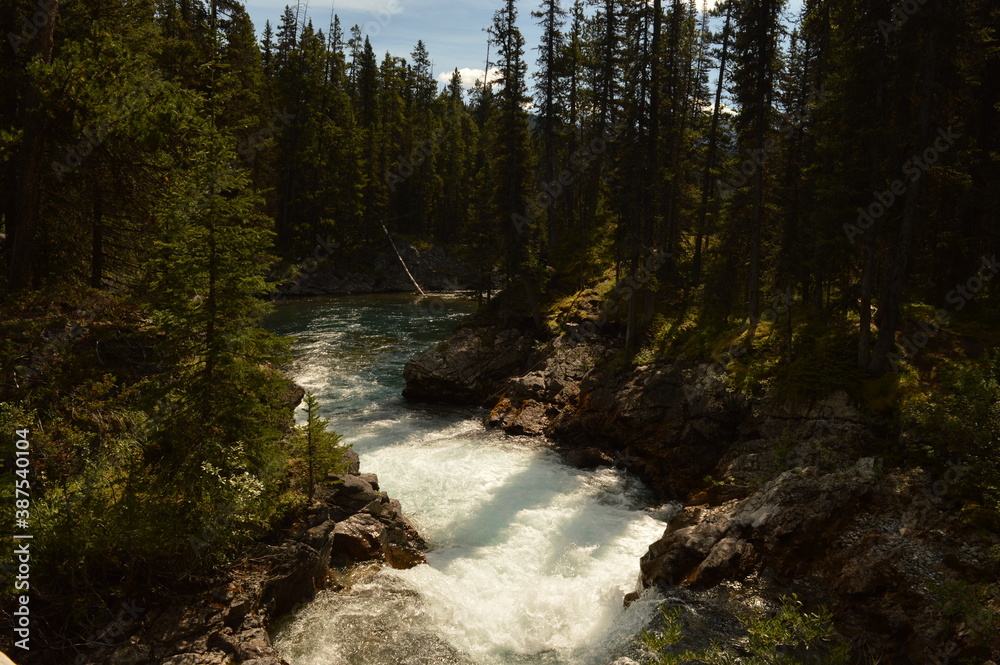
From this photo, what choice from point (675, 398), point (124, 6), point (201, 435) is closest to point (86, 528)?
point (201, 435)

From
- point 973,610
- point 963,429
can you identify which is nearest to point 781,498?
point 963,429

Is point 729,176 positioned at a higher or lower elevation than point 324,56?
lower

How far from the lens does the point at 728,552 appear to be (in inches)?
452

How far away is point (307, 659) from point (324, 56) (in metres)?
62.9

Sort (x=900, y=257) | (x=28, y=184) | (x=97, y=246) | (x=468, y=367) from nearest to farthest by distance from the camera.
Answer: (x=28, y=184) → (x=900, y=257) → (x=97, y=246) → (x=468, y=367)

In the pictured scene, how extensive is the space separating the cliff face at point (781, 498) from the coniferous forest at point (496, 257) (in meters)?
0.93

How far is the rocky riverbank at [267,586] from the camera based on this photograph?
26.3 ft

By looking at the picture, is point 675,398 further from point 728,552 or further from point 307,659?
point 307,659

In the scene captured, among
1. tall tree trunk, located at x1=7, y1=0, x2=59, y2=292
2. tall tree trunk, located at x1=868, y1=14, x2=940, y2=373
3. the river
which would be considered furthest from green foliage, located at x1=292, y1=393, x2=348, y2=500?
tall tree trunk, located at x1=868, y1=14, x2=940, y2=373

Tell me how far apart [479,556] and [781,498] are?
752 cm

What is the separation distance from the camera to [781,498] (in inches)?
486

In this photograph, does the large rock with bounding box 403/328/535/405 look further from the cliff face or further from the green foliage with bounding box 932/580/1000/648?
the green foliage with bounding box 932/580/1000/648

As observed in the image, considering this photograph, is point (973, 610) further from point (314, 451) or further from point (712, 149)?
point (712, 149)

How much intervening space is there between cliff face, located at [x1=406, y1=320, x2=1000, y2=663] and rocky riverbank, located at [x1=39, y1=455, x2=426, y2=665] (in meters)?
6.59
